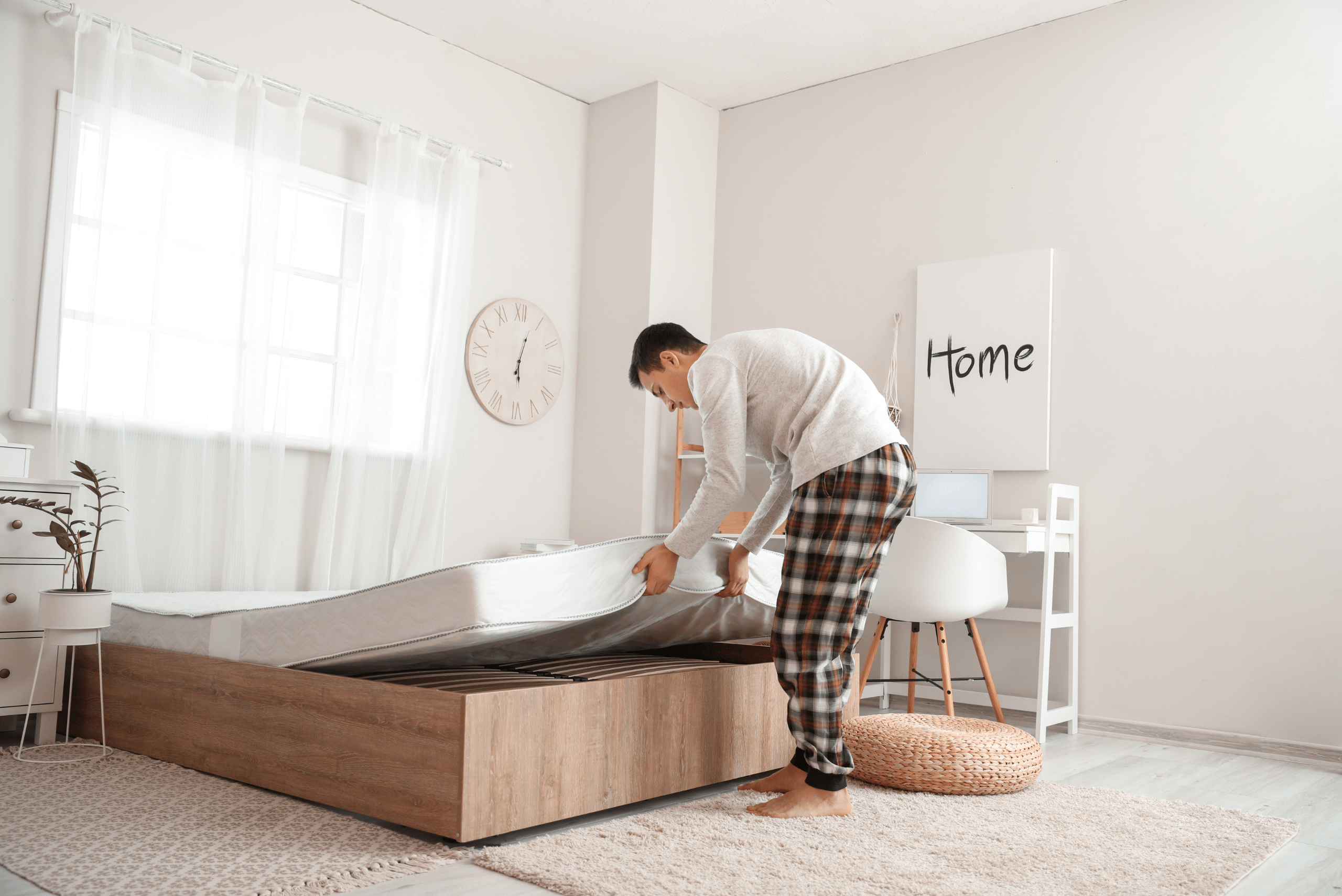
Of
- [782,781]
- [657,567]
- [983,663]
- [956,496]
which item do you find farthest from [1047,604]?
[657,567]

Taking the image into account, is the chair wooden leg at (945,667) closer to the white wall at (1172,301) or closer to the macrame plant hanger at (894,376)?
→ the white wall at (1172,301)

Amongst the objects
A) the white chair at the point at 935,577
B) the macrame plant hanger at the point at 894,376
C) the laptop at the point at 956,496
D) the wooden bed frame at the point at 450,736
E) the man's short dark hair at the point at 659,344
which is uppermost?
the macrame plant hanger at the point at 894,376

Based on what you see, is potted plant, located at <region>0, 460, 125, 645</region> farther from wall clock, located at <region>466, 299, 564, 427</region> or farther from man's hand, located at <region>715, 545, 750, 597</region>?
wall clock, located at <region>466, 299, 564, 427</region>

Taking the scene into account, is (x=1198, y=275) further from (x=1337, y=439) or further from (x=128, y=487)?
(x=128, y=487)

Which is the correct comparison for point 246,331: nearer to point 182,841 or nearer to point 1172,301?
point 182,841

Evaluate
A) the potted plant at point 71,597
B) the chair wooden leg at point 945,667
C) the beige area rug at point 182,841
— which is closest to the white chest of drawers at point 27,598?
the potted plant at point 71,597

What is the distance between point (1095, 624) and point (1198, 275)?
130 centimetres

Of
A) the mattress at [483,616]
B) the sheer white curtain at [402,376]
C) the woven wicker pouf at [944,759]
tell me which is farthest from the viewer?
the sheer white curtain at [402,376]

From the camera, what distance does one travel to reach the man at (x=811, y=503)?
7.08ft

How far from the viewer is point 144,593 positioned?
3.09 meters

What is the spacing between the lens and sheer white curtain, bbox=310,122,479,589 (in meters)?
3.78

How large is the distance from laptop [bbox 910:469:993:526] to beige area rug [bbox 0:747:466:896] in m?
2.46

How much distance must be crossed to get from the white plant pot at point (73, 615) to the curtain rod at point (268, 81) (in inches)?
72.4

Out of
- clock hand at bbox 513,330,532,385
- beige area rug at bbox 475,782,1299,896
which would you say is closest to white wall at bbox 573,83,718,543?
clock hand at bbox 513,330,532,385
